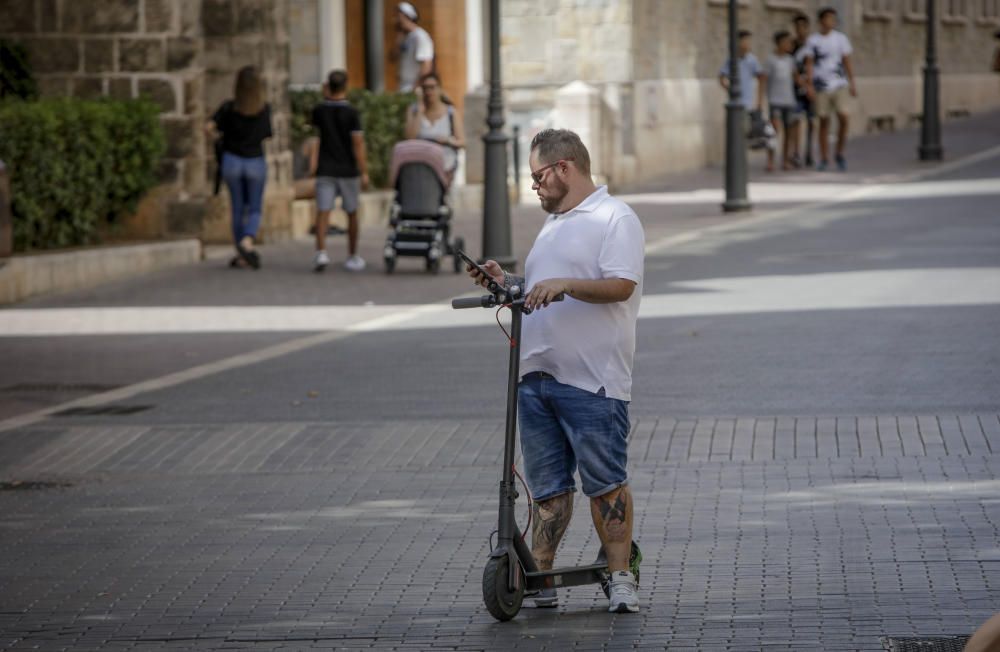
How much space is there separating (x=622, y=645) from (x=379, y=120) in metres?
17.8

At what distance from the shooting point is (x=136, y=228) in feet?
65.9

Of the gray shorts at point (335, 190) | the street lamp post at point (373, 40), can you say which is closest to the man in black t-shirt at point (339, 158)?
the gray shorts at point (335, 190)

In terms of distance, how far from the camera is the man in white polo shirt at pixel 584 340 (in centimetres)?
630

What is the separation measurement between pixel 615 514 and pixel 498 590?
46 cm

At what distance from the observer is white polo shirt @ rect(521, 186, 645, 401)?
631 cm

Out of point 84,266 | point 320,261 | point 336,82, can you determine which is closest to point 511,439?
point 84,266

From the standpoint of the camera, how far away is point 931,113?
3086 centimetres

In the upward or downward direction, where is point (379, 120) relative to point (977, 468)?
upward

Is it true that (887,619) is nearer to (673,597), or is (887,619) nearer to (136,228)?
(673,597)

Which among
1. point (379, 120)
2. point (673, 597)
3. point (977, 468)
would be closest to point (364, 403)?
point (977, 468)

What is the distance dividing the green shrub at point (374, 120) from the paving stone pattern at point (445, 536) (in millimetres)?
12591

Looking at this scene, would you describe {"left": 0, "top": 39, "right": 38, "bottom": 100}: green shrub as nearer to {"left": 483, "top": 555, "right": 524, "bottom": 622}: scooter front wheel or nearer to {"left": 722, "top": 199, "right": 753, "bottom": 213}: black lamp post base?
{"left": 722, "top": 199, "right": 753, "bottom": 213}: black lamp post base

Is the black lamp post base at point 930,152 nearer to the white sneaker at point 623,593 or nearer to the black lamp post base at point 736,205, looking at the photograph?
the black lamp post base at point 736,205

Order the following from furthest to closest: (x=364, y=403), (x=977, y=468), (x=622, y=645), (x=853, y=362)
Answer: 1. (x=853, y=362)
2. (x=364, y=403)
3. (x=977, y=468)
4. (x=622, y=645)
